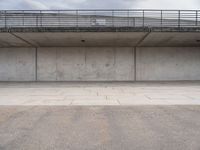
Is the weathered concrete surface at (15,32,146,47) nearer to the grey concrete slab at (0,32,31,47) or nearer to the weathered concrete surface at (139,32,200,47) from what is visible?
the grey concrete slab at (0,32,31,47)

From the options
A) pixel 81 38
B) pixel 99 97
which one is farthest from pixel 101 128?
pixel 81 38

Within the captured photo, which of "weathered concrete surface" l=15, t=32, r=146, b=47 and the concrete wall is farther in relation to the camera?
the concrete wall

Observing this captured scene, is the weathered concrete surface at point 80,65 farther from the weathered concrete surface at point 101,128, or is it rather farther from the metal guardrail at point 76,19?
the weathered concrete surface at point 101,128

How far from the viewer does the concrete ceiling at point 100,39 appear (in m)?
16.2

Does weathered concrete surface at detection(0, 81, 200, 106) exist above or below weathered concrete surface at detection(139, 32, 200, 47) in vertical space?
Answer: below

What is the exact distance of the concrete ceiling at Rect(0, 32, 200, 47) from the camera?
16219mm

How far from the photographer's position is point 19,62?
20.1 metres

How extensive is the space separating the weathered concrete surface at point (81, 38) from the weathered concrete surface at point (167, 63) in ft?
7.59

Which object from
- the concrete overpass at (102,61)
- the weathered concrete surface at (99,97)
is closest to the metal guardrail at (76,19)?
the concrete overpass at (102,61)

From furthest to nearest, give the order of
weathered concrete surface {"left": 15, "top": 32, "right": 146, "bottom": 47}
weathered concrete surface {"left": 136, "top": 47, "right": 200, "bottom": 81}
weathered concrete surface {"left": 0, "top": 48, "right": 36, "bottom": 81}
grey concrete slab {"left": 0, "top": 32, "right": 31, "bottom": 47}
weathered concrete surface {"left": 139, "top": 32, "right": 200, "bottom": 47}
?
weathered concrete surface {"left": 136, "top": 47, "right": 200, "bottom": 81} → weathered concrete surface {"left": 0, "top": 48, "right": 36, "bottom": 81} → grey concrete slab {"left": 0, "top": 32, "right": 31, "bottom": 47} → weathered concrete surface {"left": 139, "top": 32, "right": 200, "bottom": 47} → weathered concrete surface {"left": 15, "top": 32, "right": 146, "bottom": 47}

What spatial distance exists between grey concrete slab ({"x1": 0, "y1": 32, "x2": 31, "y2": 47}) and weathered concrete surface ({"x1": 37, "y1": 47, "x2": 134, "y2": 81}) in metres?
1.94

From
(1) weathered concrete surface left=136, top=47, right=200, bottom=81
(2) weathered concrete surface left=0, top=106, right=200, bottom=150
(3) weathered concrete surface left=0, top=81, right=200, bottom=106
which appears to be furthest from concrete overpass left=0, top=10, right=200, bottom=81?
(2) weathered concrete surface left=0, top=106, right=200, bottom=150

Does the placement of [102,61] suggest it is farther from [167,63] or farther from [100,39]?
[167,63]

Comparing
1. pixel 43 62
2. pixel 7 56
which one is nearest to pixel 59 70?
pixel 43 62
